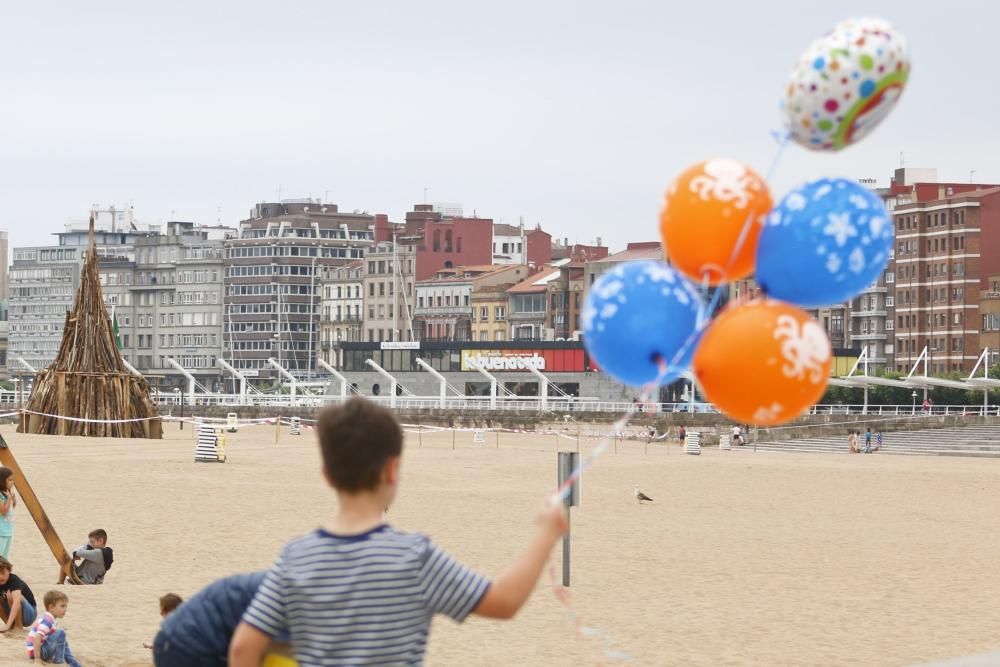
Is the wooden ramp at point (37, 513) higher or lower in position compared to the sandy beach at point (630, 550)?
higher

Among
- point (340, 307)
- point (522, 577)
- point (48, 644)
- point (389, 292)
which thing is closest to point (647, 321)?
point (522, 577)

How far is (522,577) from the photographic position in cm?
379

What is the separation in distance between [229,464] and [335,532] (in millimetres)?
30050

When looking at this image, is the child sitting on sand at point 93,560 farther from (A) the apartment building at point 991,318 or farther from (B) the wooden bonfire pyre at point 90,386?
(A) the apartment building at point 991,318

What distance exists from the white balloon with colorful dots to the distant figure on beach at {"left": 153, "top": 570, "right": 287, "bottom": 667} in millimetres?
1881

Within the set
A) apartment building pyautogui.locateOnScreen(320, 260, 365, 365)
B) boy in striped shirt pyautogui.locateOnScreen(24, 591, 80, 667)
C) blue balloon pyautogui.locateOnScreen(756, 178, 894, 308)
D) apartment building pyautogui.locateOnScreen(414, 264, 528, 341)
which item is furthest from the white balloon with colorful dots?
apartment building pyautogui.locateOnScreen(320, 260, 365, 365)

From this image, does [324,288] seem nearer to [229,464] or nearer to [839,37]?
[229,464]

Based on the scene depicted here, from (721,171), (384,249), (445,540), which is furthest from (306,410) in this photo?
(721,171)

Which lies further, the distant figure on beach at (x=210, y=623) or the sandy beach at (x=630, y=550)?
the sandy beach at (x=630, y=550)

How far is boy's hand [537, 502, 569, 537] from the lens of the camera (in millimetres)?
3850

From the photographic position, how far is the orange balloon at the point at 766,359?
455cm

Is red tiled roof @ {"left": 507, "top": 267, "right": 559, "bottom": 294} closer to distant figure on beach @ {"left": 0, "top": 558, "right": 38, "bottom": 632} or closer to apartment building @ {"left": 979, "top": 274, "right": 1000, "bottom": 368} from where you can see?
apartment building @ {"left": 979, "top": 274, "right": 1000, "bottom": 368}

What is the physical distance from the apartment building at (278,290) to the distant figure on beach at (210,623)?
388ft

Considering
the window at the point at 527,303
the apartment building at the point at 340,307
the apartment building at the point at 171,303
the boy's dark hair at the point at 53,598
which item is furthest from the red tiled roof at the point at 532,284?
the boy's dark hair at the point at 53,598
